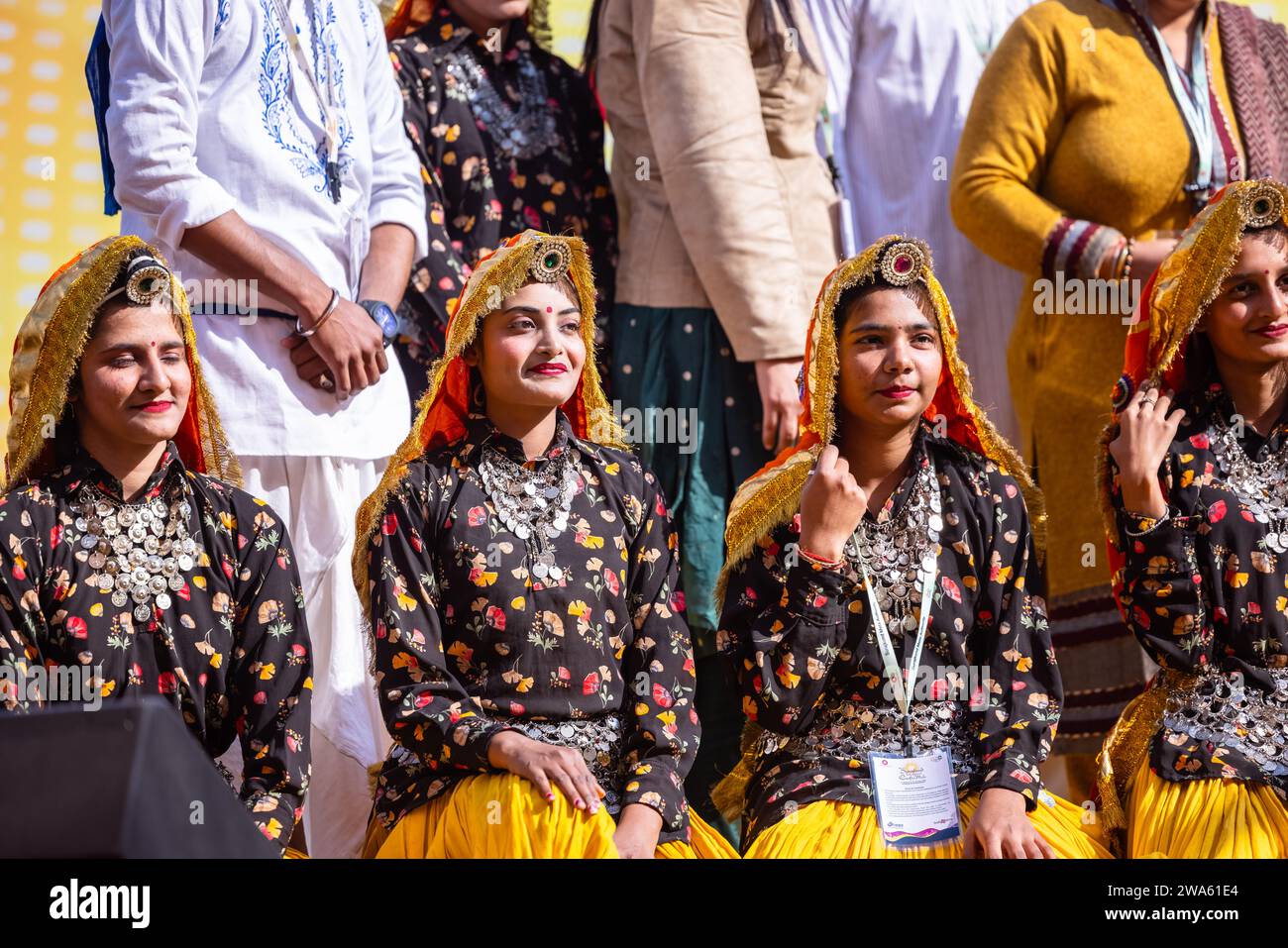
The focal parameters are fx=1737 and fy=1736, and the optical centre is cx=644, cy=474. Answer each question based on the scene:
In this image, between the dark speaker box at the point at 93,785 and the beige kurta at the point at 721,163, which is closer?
the dark speaker box at the point at 93,785

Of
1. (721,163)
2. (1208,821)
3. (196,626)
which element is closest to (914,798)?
(1208,821)

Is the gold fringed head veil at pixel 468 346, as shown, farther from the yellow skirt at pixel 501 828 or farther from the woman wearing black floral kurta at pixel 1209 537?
the woman wearing black floral kurta at pixel 1209 537

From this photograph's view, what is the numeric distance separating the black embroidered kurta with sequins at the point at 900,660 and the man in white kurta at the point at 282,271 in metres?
0.88

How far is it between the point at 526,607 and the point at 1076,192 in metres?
1.97

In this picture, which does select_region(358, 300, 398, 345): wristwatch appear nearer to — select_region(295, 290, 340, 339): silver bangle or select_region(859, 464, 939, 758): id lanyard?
select_region(295, 290, 340, 339): silver bangle

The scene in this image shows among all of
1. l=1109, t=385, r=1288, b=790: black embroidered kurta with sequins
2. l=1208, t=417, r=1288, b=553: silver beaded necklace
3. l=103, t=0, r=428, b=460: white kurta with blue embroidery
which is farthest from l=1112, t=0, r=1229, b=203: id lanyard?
l=103, t=0, r=428, b=460: white kurta with blue embroidery

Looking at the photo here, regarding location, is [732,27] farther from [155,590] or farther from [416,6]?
[155,590]

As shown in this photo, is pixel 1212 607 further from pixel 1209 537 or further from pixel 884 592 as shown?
pixel 884 592

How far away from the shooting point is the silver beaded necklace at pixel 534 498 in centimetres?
343

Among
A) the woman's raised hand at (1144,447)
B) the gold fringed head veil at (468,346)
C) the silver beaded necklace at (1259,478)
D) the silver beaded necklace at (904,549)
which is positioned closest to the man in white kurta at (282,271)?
the gold fringed head veil at (468,346)

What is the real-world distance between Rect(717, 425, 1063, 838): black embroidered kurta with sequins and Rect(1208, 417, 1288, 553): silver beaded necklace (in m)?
0.44

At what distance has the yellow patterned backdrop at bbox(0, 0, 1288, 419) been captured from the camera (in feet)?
15.6

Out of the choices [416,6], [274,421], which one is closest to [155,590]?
[274,421]

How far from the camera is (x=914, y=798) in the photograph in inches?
130
